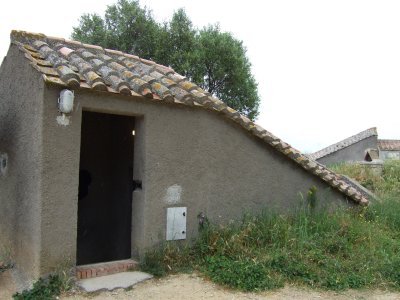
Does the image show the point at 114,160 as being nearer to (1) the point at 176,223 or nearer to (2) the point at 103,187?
(2) the point at 103,187

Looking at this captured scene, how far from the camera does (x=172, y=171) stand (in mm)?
5730

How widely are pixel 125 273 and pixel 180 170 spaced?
63.0 inches

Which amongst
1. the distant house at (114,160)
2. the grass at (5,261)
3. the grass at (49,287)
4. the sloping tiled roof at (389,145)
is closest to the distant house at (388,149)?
the sloping tiled roof at (389,145)

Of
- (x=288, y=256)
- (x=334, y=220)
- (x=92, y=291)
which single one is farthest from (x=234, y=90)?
(x=92, y=291)

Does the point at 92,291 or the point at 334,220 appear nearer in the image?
the point at 92,291

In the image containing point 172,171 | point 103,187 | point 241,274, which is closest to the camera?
point 241,274

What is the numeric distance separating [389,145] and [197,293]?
20.3 m

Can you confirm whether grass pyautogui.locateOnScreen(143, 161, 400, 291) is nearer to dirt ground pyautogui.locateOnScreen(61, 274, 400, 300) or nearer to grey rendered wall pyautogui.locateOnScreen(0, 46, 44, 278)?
dirt ground pyautogui.locateOnScreen(61, 274, 400, 300)

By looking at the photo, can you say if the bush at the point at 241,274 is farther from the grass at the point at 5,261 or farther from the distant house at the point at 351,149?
the distant house at the point at 351,149

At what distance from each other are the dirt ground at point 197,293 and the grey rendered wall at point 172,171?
2.09 ft

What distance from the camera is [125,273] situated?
521cm

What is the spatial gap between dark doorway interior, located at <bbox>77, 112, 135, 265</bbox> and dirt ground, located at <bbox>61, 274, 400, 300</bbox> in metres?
2.36

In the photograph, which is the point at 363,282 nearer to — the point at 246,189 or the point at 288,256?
the point at 288,256

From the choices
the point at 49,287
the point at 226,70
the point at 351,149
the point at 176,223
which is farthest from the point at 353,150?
the point at 49,287
